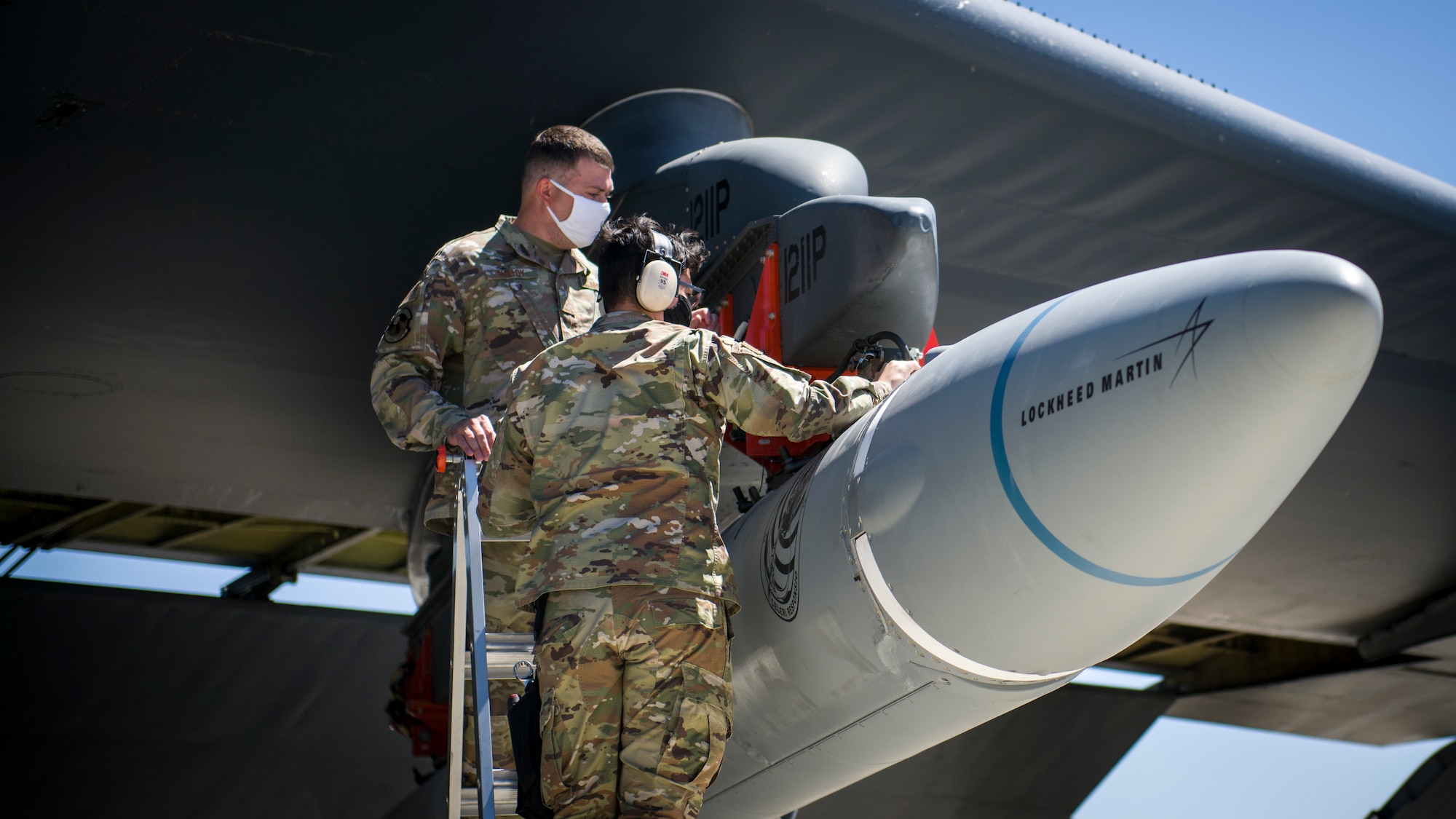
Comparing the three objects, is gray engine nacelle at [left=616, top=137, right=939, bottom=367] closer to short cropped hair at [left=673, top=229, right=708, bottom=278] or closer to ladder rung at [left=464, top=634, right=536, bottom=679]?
short cropped hair at [left=673, top=229, right=708, bottom=278]

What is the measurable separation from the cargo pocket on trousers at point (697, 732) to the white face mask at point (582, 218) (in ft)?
5.43

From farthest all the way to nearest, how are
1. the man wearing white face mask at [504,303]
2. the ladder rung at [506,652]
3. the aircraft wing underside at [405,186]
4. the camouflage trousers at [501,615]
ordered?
the aircraft wing underside at [405,186]
the man wearing white face mask at [504,303]
the camouflage trousers at [501,615]
the ladder rung at [506,652]

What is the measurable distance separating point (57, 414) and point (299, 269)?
229 centimetres

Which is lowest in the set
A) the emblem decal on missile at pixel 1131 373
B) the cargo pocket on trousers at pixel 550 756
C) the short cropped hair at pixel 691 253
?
the cargo pocket on trousers at pixel 550 756

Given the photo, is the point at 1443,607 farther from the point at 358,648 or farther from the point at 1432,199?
the point at 358,648

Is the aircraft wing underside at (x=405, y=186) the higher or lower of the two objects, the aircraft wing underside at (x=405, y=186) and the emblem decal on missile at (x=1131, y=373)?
the higher

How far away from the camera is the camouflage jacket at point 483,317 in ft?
11.7

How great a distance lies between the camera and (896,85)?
5438 millimetres

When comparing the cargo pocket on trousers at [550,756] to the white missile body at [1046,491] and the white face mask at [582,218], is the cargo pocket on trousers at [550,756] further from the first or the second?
the white face mask at [582,218]

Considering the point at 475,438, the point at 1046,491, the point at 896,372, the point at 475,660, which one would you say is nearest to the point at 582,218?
the point at 475,438

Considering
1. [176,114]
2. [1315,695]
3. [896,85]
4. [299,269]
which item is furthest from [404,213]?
[1315,695]

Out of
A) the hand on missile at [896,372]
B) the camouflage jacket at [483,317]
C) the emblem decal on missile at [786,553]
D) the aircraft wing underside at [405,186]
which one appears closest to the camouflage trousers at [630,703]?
the emblem decal on missile at [786,553]

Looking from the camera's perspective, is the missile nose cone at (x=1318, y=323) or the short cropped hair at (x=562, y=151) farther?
the short cropped hair at (x=562, y=151)

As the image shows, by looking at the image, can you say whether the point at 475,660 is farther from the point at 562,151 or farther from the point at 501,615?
the point at 562,151
